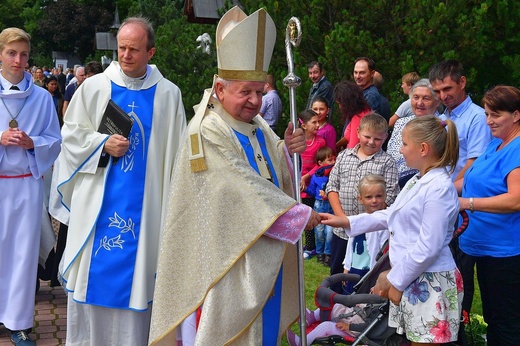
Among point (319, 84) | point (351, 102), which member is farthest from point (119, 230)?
point (319, 84)

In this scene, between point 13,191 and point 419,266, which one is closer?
point 419,266

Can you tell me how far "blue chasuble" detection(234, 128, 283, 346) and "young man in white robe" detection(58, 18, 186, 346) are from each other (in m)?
0.98

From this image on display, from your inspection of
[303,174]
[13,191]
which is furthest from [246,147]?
[303,174]

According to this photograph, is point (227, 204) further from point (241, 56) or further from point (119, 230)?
point (119, 230)

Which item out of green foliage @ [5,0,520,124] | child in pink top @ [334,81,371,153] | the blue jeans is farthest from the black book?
green foliage @ [5,0,520,124]

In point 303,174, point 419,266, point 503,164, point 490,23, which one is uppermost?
point 490,23

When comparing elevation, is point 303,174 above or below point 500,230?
below

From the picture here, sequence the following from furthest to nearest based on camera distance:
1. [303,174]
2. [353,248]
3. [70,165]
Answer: [303,174] → [353,248] → [70,165]

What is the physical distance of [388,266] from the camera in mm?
4457

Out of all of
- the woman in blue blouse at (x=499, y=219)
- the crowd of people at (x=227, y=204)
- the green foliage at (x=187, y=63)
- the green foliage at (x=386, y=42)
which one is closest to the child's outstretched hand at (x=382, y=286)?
the crowd of people at (x=227, y=204)

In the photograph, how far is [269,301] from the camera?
4359mm

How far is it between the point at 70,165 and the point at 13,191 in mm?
1150

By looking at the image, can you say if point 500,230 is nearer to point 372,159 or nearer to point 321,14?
point 372,159

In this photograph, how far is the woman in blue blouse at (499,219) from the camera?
4.59 meters
